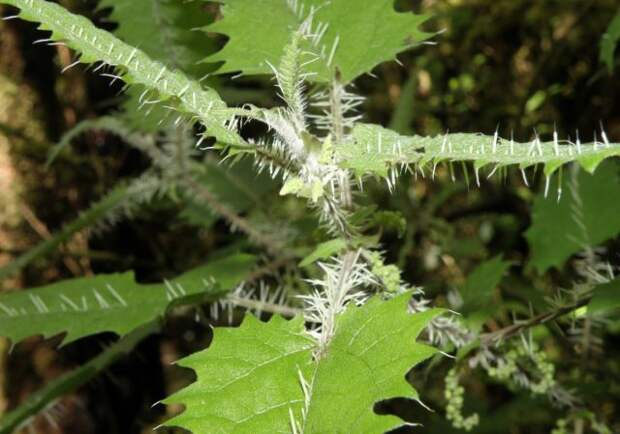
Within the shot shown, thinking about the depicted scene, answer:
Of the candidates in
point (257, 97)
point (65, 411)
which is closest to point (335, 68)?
point (257, 97)

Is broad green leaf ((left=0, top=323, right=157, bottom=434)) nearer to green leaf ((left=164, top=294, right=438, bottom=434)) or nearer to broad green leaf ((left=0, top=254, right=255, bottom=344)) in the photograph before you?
broad green leaf ((left=0, top=254, right=255, bottom=344))

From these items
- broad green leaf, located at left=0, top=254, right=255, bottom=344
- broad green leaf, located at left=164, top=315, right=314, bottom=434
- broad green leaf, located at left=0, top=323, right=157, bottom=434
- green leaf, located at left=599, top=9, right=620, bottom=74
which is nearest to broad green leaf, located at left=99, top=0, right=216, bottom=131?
broad green leaf, located at left=0, top=254, right=255, bottom=344

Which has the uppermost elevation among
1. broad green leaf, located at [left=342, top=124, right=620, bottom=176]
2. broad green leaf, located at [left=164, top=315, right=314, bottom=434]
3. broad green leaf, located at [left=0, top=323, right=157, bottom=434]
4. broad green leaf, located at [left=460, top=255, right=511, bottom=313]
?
broad green leaf, located at [left=342, top=124, right=620, bottom=176]

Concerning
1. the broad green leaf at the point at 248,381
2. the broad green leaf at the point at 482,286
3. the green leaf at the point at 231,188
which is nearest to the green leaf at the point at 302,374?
the broad green leaf at the point at 248,381

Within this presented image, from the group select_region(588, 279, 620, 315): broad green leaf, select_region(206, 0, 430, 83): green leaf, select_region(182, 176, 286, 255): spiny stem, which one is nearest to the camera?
select_region(588, 279, 620, 315): broad green leaf

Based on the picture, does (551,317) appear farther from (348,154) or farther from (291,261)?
(291,261)

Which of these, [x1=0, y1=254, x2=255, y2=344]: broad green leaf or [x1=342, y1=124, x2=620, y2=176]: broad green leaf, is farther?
[x1=0, y1=254, x2=255, y2=344]: broad green leaf
